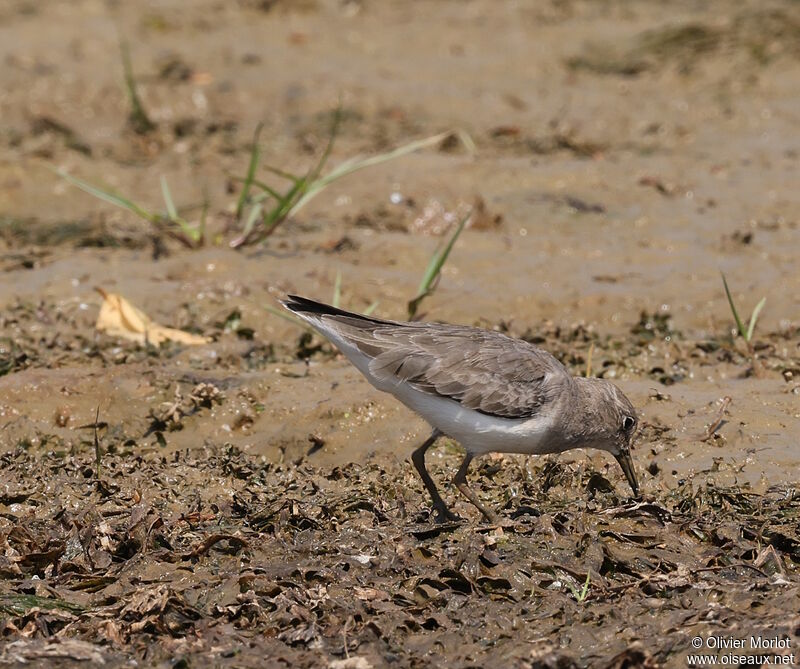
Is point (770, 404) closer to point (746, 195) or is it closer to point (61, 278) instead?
point (746, 195)

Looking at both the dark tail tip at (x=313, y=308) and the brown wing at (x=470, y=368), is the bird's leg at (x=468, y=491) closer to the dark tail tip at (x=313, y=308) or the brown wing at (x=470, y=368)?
the brown wing at (x=470, y=368)

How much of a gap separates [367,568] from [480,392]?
117cm

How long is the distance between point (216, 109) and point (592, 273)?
5.72 metres

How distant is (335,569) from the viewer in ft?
18.4

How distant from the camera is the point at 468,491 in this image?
243 inches

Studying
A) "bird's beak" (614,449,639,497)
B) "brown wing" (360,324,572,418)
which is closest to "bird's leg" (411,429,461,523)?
"brown wing" (360,324,572,418)

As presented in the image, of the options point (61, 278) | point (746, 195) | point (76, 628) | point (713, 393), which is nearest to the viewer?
point (76, 628)

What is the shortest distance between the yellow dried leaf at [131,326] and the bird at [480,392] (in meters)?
1.78

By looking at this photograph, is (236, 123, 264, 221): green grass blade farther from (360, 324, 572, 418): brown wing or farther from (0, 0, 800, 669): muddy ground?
(360, 324, 572, 418): brown wing

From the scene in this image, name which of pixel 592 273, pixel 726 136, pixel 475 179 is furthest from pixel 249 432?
pixel 726 136

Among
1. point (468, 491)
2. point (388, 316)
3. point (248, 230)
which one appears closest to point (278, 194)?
point (248, 230)

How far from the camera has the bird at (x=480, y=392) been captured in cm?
623

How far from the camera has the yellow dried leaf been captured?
26.6ft

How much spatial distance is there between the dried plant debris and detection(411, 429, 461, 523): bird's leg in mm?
100
